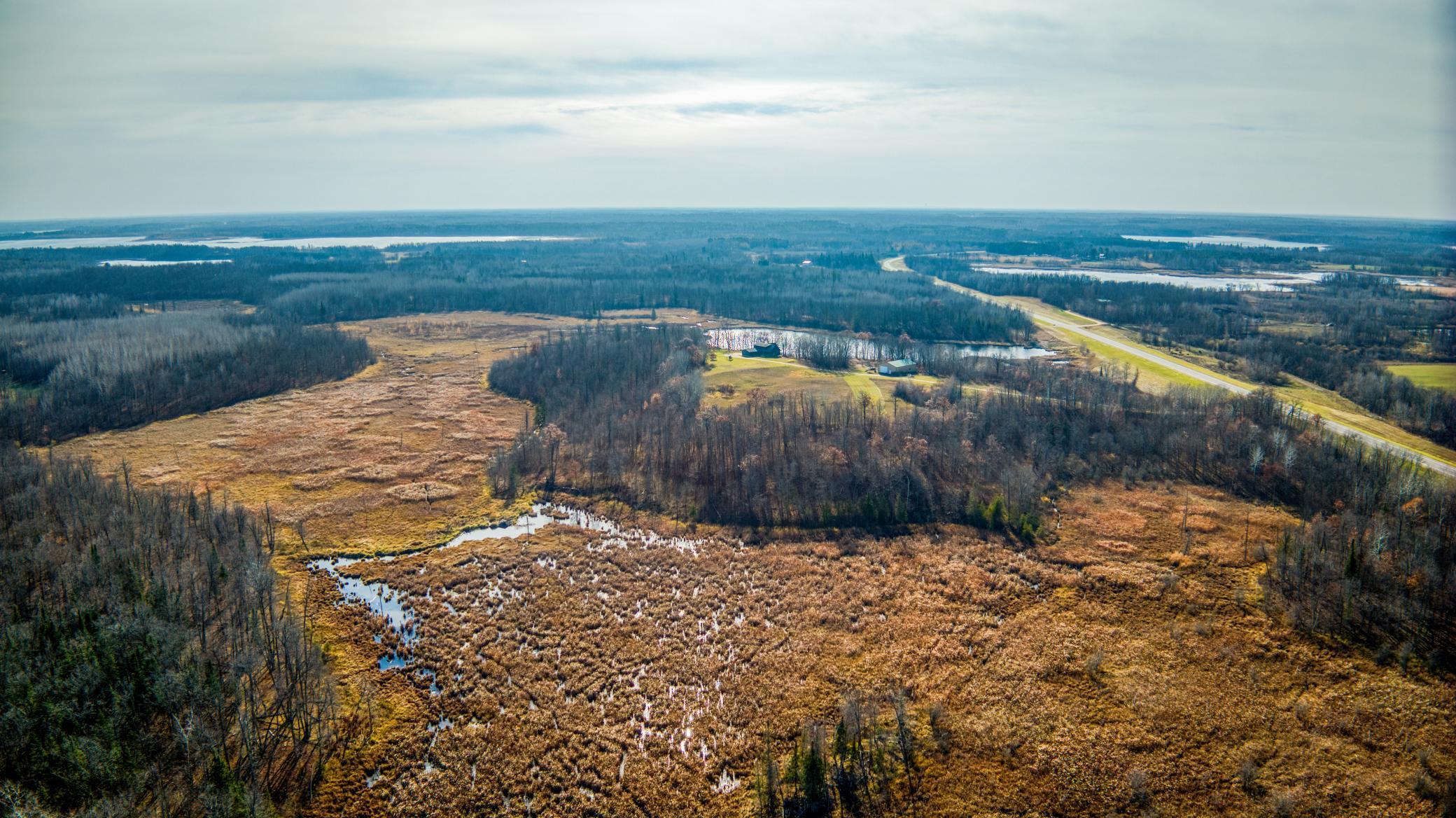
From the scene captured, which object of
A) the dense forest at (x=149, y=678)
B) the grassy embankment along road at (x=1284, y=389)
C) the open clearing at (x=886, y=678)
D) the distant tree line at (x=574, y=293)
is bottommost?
the open clearing at (x=886, y=678)

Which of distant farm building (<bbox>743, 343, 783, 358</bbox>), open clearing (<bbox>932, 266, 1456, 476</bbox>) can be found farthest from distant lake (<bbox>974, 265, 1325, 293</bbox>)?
distant farm building (<bbox>743, 343, 783, 358</bbox>)

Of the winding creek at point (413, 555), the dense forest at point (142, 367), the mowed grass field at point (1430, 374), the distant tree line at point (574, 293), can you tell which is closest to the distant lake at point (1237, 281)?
the distant tree line at point (574, 293)

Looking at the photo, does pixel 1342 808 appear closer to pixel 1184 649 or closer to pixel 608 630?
pixel 1184 649

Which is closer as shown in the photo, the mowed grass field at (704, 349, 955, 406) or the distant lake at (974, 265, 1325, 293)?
the mowed grass field at (704, 349, 955, 406)

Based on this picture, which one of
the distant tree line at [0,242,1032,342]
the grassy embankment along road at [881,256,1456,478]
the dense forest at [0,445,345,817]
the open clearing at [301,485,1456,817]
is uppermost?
the distant tree line at [0,242,1032,342]

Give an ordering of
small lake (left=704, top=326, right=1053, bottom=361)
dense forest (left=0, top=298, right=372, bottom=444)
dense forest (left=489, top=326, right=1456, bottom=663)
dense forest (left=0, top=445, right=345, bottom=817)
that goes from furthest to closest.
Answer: small lake (left=704, top=326, right=1053, bottom=361) < dense forest (left=0, top=298, right=372, bottom=444) < dense forest (left=489, top=326, right=1456, bottom=663) < dense forest (left=0, top=445, right=345, bottom=817)

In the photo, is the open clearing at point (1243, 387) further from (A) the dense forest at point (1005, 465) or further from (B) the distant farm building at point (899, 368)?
(B) the distant farm building at point (899, 368)

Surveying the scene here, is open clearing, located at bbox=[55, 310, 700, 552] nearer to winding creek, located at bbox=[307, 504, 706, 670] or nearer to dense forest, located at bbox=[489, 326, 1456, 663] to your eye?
winding creek, located at bbox=[307, 504, 706, 670]
